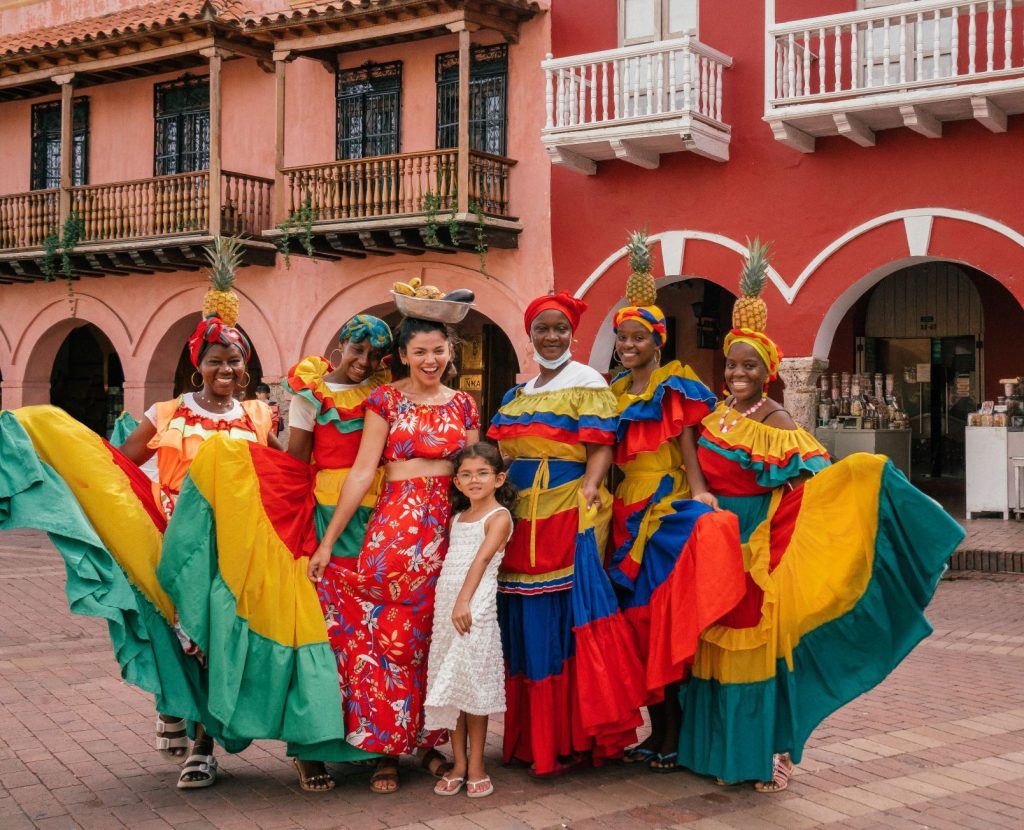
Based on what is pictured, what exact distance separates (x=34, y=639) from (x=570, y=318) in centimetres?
531

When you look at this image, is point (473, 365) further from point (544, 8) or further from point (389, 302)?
point (544, 8)

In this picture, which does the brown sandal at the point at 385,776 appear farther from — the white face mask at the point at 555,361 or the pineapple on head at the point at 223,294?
the pineapple on head at the point at 223,294

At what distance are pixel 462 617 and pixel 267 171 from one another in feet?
48.3

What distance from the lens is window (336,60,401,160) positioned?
17391 millimetres

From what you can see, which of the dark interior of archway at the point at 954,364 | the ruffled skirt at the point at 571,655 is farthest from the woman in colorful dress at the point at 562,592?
the dark interior of archway at the point at 954,364

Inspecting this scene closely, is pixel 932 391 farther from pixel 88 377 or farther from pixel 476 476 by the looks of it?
pixel 88 377

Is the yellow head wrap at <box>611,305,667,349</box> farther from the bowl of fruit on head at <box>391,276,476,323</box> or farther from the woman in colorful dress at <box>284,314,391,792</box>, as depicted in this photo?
the woman in colorful dress at <box>284,314,391,792</box>

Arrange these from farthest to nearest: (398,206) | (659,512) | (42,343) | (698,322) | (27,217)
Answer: (42,343)
(27,217)
(698,322)
(398,206)
(659,512)

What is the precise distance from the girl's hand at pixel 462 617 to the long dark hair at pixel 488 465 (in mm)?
452

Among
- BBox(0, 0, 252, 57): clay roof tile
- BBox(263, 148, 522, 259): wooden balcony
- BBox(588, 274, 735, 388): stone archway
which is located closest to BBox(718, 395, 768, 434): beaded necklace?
BBox(263, 148, 522, 259): wooden balcony

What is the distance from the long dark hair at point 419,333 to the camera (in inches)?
210

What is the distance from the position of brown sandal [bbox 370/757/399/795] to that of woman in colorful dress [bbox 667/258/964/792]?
1221 millimetres

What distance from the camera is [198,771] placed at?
5215mm

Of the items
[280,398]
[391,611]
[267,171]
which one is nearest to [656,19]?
[267,171]
